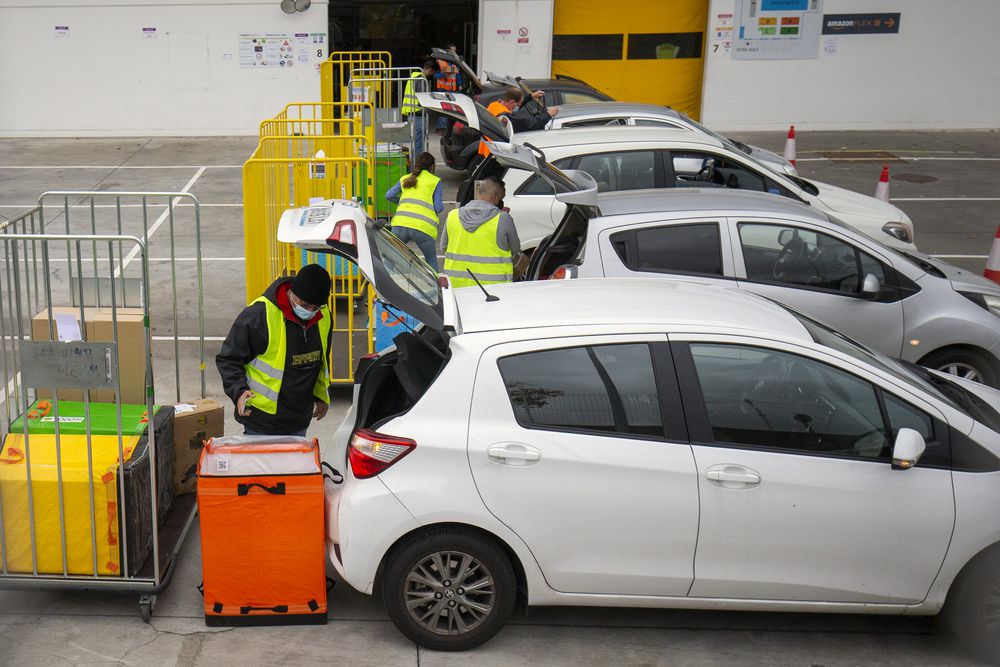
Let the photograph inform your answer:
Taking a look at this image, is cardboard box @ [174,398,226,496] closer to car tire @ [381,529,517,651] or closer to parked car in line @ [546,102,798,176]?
car tire @ [381,529,517,651]

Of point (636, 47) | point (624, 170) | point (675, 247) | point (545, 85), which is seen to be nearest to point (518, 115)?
point (545, 85)

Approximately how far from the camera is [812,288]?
25.1 ft

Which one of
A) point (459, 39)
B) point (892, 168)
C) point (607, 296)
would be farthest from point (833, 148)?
point (607, 296)

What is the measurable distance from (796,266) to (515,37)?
15.1 m

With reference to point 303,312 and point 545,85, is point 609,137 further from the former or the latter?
point 545,85

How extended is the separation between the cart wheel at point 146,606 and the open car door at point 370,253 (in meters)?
1.91

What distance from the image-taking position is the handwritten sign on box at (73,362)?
15.7 ft

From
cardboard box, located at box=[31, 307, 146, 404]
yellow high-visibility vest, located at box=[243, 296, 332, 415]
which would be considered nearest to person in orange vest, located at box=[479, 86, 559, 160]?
cardboard box, located at box=[31, 307, 146, 404]

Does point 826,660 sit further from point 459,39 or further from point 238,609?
point 459,39

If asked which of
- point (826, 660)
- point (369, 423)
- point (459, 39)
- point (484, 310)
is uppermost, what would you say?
point (459, 39)

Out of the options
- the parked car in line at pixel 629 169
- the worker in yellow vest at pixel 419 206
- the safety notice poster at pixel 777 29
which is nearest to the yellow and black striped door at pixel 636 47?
the safety notice poster at pixel 777 29

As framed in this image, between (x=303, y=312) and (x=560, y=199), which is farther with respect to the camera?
(x=560, y=199)

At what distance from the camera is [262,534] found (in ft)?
16.2

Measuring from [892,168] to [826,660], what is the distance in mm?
15088
